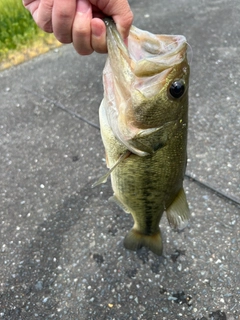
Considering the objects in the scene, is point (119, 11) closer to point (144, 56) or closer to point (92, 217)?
point (144, 56)

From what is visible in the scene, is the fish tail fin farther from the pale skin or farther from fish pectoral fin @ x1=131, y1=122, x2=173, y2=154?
the pale skin

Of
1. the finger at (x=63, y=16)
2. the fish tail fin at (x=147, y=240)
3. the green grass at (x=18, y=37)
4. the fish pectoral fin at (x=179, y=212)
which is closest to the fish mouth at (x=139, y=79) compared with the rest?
the finger at (x=63, y=16)

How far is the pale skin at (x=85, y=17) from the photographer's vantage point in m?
1.22

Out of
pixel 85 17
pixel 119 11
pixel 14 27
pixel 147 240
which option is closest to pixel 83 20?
pixel 85 17

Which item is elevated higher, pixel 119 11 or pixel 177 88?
pixel 119 11

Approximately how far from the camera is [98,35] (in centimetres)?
127

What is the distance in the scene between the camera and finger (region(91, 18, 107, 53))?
4.06 ft

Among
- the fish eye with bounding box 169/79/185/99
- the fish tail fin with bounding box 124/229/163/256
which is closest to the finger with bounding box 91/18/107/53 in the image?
the fish eye with bounding box 169/79/185/99

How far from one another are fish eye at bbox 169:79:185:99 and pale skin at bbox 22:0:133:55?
25cm

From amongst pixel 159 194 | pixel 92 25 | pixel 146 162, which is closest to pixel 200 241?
pixel 159 194

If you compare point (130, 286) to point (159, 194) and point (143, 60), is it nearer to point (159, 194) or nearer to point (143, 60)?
point (159, 194)

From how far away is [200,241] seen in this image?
233 centimetres

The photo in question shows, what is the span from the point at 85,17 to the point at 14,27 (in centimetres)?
348

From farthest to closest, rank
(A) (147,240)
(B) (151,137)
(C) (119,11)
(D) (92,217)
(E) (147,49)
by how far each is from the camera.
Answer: (D) (92,217), (A) (147,240), (B) (151,137), (E) (147,49), (C) (119,11)
